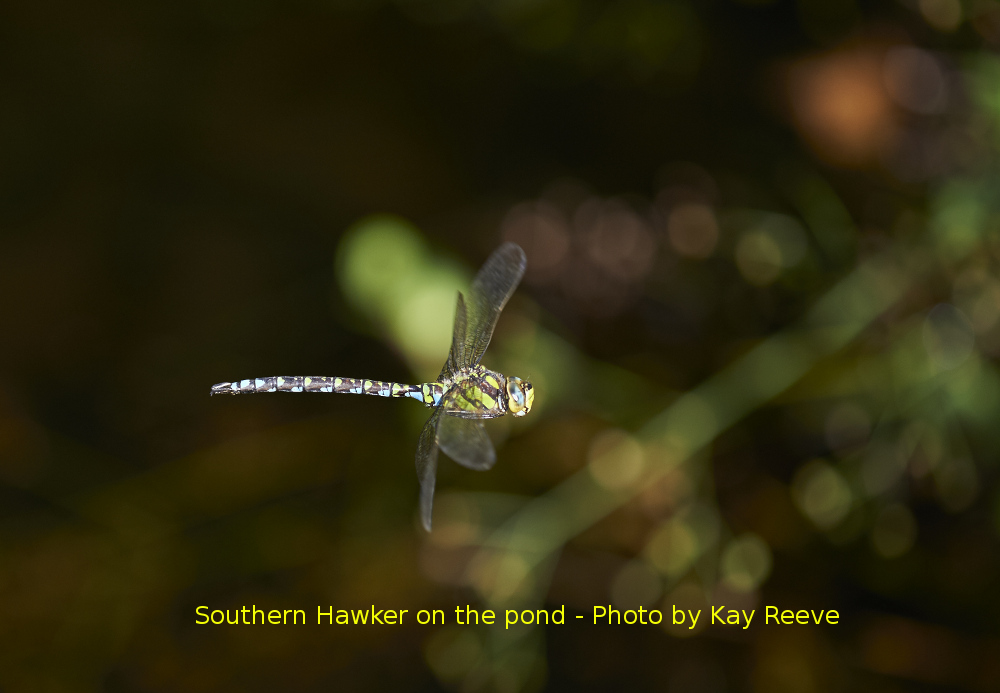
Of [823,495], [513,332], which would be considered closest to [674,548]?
[823,495]

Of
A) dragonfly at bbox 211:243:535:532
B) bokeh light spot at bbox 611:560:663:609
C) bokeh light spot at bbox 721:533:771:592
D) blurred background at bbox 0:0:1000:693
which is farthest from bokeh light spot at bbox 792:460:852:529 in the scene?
dragonfly at bbox 211:243:535:532

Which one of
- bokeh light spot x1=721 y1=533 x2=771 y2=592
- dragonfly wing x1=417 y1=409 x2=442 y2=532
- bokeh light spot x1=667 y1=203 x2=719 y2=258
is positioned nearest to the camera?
dragonfly wing x1=417 y1=409 x2=442 y2=532

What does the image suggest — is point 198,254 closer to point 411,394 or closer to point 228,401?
point 228,401

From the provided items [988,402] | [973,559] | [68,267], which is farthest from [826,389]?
[68,267]

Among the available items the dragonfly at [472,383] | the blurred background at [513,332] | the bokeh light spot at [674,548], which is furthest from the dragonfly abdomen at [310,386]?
the bokeh light spot at [674,548]

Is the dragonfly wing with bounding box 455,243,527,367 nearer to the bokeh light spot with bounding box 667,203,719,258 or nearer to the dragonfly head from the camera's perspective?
the dragonfly head

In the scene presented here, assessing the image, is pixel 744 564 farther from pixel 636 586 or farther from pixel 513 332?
pixel 513 332
